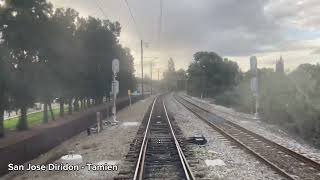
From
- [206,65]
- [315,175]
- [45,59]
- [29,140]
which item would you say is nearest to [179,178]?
[315,175]

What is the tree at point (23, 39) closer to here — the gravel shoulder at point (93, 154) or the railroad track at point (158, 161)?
the gravel shoulder at point (93, 154)

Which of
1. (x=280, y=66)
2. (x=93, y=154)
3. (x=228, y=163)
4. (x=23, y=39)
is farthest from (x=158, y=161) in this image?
(x=280, y=66)

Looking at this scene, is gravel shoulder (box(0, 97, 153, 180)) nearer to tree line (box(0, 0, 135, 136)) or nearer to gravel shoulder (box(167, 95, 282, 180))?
gravel shoulder (box(167, 95, 282, 180))

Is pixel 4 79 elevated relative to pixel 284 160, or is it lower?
elevated

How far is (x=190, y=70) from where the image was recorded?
134 meters

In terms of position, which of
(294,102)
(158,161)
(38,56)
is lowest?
(158,161)

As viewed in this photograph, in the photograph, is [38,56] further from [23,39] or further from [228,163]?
[228,163]

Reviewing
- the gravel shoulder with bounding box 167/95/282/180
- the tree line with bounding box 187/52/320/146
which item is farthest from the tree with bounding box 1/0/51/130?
Answer: the tree line with bounding box 187/52/320/146

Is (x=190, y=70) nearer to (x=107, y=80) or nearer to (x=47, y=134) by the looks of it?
(x=107, y=80)

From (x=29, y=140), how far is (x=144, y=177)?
7.36 meters

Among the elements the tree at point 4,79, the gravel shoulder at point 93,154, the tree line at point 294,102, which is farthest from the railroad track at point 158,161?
the tree line at point 294,102

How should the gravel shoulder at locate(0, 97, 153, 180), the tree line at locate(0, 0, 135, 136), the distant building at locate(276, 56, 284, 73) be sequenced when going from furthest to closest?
the distant building at locate(276, 56, 284, 73) < the tree line at locate(0, 0, 135, 136) < the gravel shoulder at locate(0, 97, 153, 180)

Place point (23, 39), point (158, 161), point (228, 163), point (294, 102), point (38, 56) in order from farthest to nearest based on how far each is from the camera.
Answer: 1. point (294, 102)
2. point (38, 56)
3. point (23, 39)
4. point (158, 161)
5. point (228, 163)

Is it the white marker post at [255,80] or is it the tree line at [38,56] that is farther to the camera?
the white marker post at [255,80]
